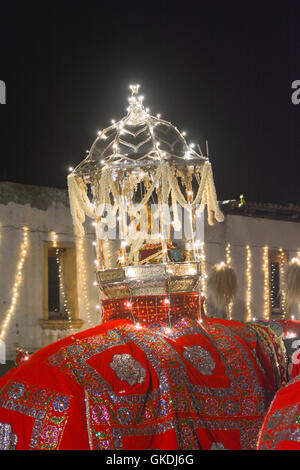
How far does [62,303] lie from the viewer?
12.1 m

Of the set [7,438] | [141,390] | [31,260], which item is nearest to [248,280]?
[31,260]

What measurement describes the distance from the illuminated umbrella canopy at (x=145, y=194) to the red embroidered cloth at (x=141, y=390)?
461mm

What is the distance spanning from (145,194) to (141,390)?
2052mm

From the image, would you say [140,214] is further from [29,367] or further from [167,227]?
[29,367]

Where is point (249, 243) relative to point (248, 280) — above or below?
above

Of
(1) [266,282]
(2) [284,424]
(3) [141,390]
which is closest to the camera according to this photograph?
(2) [284,424]

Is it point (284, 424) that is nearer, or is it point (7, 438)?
point (284, 424)

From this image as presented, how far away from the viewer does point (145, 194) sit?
641 centimetres

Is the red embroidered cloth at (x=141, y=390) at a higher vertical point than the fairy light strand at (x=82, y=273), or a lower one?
lower

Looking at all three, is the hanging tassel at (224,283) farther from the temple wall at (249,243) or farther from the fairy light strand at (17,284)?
the temple wall at (249,243)

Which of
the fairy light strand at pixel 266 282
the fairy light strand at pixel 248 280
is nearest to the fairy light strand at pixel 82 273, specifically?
the fairy light strand at pixel 248 280

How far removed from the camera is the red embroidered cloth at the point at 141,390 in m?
4.48

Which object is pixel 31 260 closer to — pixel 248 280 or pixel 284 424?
pixel 248 280

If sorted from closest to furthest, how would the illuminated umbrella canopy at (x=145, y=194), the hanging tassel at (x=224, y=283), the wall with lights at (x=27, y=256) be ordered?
1. the illuminated umbrella canopy at (x=145, y=194)
2. the hanging tassel at (x=224, y=283)
3. the wall with lights at (x=27, y=256)
